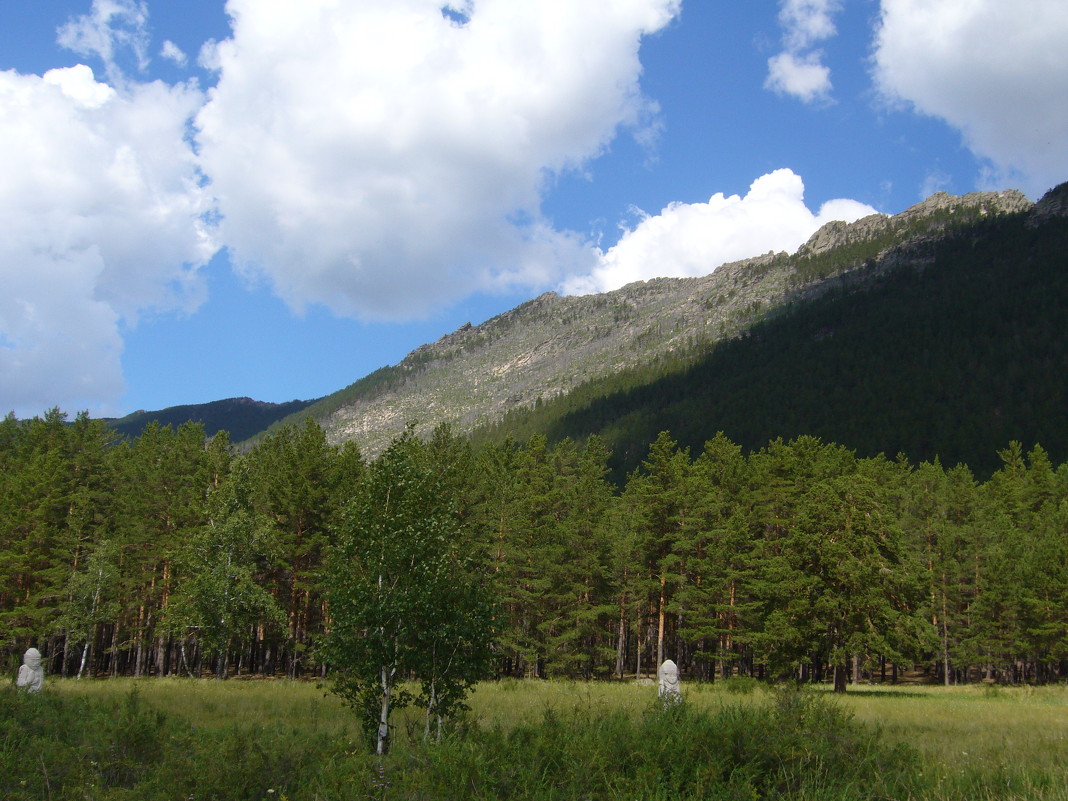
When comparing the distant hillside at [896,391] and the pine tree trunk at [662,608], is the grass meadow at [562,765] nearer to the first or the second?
the pine tree trunk at [662,608]

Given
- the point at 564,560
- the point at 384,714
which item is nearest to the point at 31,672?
the point at 384,714

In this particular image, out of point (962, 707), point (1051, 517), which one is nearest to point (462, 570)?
point (962, 707)

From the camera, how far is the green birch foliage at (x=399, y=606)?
11742 mm

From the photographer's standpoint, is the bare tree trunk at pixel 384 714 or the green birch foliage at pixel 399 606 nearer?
the bare tree trunk at pixel 384 714

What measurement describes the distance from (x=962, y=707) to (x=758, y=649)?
10.5 m

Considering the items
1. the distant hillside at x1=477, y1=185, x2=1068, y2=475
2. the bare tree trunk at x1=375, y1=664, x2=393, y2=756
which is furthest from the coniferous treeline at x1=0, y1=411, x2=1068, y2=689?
the distant hillside at x1=477, y1=185, x2=1068, y2=475

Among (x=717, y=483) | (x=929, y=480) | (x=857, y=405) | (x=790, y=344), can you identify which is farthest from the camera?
(x=790, y=344)

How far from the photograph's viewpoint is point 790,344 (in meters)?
200

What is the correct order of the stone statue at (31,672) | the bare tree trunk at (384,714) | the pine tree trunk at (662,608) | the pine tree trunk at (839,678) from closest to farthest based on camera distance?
1. the bare tree trunk at (384,714)
2. the stone statue at (31,672)
3. the pine tree trunk at (839,678)
4. the pine tree trunk at (662,608)

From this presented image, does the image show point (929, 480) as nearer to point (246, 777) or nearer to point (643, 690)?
point (643, 690)

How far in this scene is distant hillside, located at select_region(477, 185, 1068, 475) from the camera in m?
127

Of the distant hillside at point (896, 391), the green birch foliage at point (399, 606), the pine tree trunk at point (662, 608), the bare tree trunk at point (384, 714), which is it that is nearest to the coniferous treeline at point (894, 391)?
the distant hillside at point (896, 391)

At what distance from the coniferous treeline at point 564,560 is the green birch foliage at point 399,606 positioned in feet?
56.7

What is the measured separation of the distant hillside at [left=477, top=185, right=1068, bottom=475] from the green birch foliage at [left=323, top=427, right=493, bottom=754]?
11822 cm
